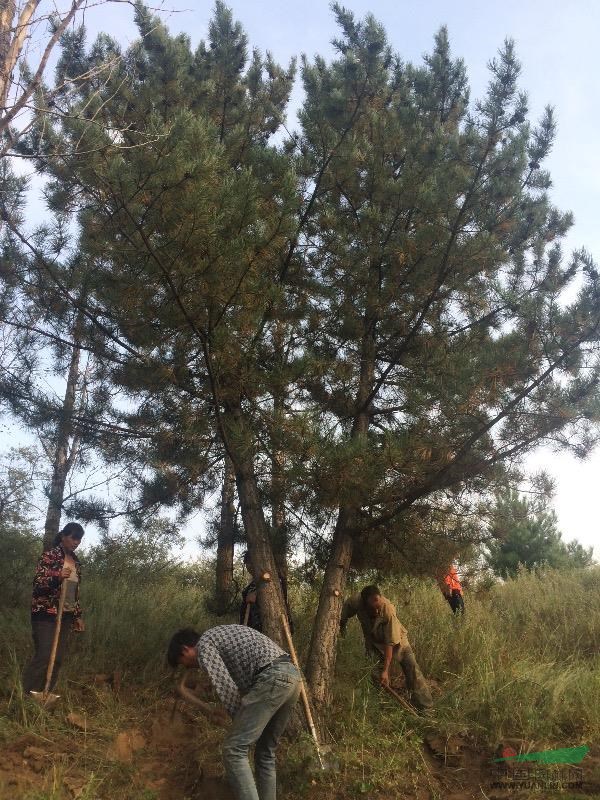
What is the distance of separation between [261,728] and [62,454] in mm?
4843

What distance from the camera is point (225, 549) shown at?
7934mm

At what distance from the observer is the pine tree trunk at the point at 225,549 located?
7.70 metres

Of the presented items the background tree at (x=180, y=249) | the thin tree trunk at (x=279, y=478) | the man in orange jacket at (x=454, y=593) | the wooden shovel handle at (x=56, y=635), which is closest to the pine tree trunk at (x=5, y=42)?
the background tree at (x=180, y=249)

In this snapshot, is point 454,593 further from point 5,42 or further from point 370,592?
point 5,42

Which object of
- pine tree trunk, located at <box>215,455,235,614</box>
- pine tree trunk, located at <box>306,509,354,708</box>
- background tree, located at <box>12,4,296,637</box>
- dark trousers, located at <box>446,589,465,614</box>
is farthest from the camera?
dark trousers, located at <box>446,589,465,614</box>

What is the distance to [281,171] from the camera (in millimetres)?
6477

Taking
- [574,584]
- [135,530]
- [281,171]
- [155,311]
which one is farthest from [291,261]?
[574,584]

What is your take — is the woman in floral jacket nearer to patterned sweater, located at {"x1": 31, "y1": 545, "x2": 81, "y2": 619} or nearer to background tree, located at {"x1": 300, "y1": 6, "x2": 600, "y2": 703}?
patterned sweater, located at {"x1": 31, "y1": 545, "x2": 81, "y2": 619}

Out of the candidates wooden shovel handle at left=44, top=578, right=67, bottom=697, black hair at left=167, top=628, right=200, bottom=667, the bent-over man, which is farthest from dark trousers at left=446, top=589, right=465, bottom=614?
black hair at left=167, top=628, right=200, bottom=667

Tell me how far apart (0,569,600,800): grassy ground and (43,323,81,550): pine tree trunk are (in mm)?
1183

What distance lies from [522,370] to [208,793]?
3.93 m

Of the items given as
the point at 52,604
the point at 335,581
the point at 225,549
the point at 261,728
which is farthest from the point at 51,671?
the point at 225,549

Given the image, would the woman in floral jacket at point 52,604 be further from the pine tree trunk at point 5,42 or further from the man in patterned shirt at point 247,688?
the pine tree trunk at point 5,42

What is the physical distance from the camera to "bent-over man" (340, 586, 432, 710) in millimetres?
6062
